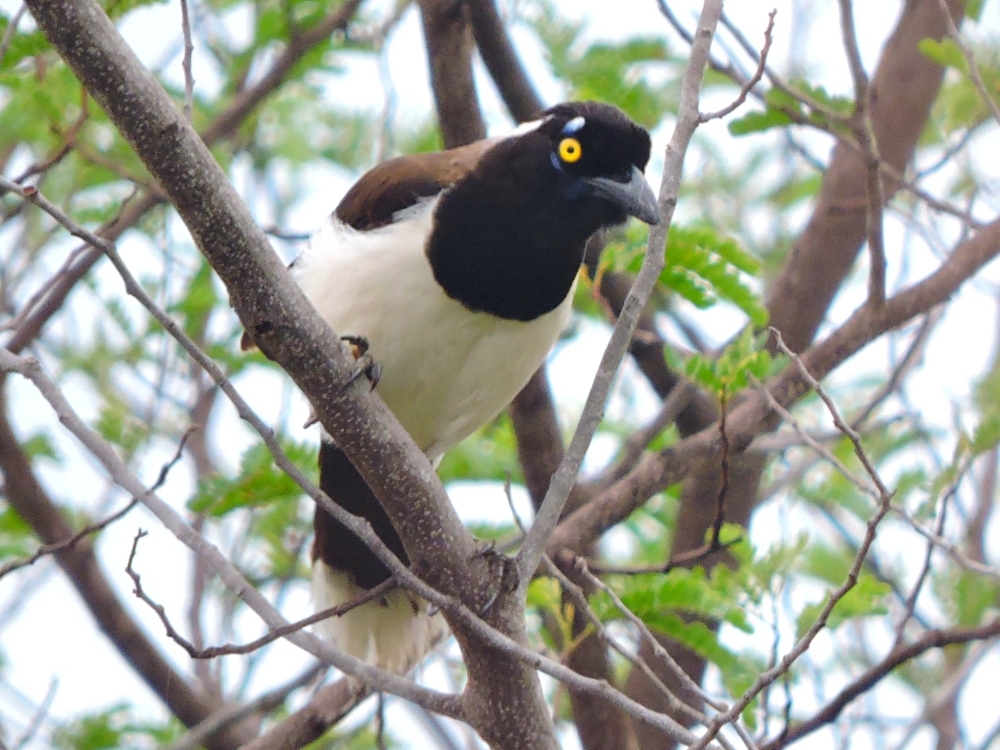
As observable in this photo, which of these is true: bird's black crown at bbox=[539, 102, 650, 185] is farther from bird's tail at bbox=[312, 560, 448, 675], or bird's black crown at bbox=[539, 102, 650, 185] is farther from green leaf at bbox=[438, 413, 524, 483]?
bird's tail at bbox=[312, 560, 448, 675]

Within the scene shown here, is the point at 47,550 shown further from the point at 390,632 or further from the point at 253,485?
the point at 390,632

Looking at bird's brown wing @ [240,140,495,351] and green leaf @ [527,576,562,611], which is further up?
bird's brown wing @ [240,140,495,351]

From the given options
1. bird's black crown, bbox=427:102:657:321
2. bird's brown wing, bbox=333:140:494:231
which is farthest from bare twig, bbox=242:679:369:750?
bird's brown wing, bbox=333:140:494:231

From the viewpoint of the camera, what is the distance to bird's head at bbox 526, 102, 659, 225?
3.61 meters

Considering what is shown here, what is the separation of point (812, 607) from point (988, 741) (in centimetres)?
119

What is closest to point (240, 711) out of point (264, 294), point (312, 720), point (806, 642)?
point (312, 720)

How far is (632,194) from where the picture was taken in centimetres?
354

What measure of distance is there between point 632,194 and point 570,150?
0.86 feet

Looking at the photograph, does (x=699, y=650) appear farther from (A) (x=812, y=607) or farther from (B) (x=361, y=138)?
Result: (B) (x=361, y=138)

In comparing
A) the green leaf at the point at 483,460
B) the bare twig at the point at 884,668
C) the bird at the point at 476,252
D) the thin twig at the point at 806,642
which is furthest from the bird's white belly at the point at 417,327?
the bare twig at the point at 884,668

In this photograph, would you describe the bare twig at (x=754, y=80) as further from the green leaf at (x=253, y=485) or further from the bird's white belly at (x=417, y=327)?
the green leaf at (x=253, y=485)

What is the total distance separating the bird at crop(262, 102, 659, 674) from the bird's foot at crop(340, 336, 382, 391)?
0.04m

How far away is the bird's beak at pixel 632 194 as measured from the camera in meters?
3.50

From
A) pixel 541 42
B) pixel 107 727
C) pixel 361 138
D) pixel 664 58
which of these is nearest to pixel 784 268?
pixel 664 58
